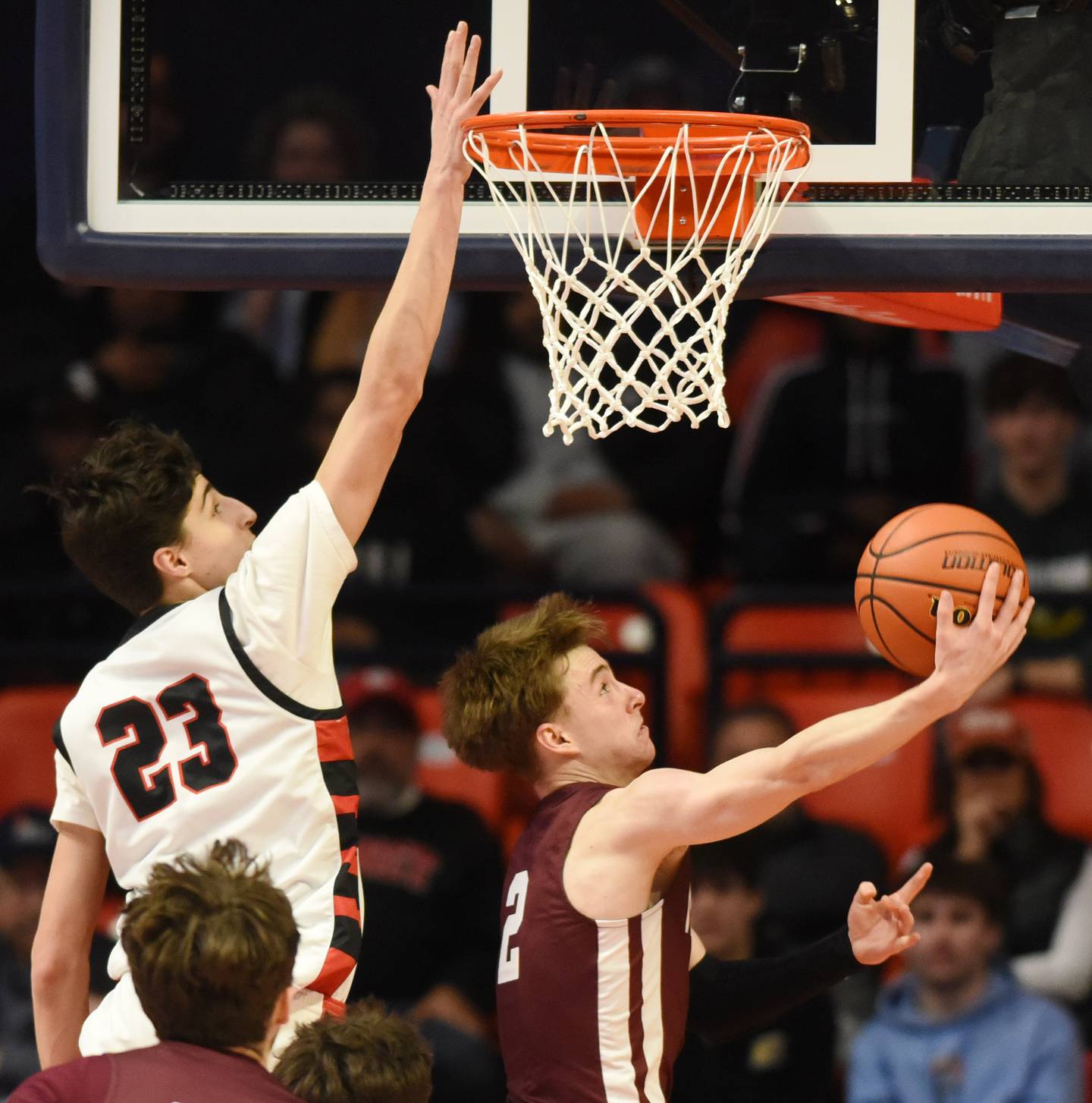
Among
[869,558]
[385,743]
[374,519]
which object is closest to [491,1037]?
[385,743]

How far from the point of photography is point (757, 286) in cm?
379

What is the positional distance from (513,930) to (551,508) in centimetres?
353

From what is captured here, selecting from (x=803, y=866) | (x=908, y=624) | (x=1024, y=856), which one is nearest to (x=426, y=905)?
(x=803, y=866)

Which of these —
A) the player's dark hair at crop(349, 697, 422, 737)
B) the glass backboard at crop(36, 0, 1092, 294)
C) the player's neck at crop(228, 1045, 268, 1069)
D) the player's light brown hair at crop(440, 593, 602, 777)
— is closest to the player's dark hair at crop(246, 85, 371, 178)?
the glass backboard at crop(36, 0, 1092, 294)

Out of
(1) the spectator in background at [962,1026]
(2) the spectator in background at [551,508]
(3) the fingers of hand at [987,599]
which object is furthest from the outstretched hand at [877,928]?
(2) the spectator in background at [551,508]

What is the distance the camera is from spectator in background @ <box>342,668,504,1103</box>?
560cm

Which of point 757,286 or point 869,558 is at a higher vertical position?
point 757,286

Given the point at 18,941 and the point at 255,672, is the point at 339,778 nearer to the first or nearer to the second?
the point at 255,672

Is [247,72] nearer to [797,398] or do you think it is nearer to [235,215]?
[235,215]

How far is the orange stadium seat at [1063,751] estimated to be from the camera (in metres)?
5.99

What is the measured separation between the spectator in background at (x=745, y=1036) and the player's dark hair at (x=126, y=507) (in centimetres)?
235

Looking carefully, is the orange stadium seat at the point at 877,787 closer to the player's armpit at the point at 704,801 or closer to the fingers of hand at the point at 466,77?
the player's armpit at the point at 704,801

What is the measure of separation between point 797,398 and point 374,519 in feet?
5.04

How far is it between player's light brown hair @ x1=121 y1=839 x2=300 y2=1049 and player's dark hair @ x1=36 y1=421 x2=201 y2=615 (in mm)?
768
